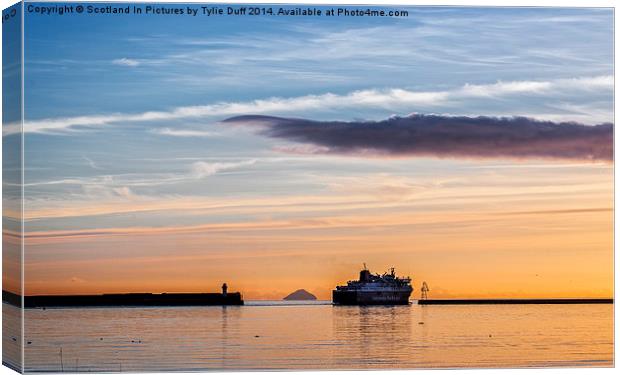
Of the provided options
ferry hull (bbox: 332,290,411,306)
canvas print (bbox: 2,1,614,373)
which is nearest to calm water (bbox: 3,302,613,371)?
canvas print (bbox: 2,1,614,373)

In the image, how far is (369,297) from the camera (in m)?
34.0

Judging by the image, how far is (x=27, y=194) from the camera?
25.1 m

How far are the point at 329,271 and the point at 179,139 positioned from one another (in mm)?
2752

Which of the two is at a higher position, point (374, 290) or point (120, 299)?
point (374, 290)

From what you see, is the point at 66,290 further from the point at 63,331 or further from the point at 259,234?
the point at 259,234

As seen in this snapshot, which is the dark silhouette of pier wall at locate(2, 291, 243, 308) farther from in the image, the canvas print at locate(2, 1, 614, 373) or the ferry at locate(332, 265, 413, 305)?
the ferry at locate(332, 265, 413, 305)

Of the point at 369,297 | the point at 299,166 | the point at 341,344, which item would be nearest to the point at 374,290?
the point at 369,297

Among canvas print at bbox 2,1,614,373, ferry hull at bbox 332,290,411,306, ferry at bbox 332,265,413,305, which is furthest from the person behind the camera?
ferry hull at bbox 332,290,411,306

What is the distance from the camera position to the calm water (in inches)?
1004

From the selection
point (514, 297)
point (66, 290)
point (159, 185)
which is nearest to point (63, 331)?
point (66, 290)

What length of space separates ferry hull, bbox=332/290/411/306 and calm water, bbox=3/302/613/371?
46 cm

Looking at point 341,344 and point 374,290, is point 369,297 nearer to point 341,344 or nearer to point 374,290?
point 374,290

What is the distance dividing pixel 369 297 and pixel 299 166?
8578mm

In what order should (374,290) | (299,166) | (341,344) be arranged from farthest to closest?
(374,290)
(341,344)
(299,166)
